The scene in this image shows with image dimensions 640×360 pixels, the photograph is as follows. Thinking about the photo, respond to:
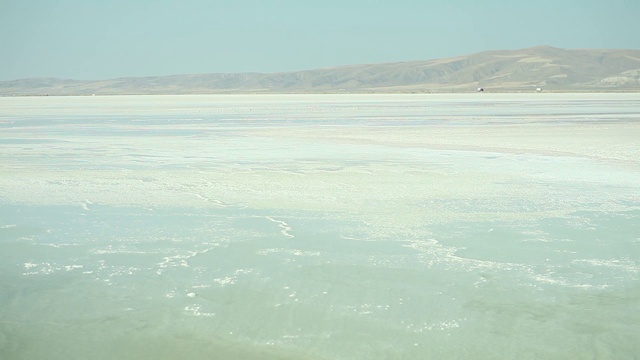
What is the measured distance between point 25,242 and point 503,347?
12.6 ft

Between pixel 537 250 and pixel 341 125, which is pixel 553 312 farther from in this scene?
pixel 341 125

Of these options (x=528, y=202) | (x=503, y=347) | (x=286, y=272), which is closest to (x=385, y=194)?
(x=528, y=202)

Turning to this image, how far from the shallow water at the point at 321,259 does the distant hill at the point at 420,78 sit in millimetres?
93723

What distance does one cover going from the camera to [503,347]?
371cm

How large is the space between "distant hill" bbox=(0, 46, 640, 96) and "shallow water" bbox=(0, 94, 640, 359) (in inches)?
3690

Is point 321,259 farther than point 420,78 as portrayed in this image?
No

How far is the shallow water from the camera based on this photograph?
12.6ft

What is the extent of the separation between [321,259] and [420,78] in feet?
488

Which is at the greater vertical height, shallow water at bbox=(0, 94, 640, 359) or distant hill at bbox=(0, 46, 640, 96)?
shallow water at bbox=(0, 94, 640, 359)

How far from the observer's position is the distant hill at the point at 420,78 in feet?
401

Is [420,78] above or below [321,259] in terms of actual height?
below

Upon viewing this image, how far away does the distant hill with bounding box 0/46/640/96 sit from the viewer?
122 meters

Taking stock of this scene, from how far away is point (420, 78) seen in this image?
151375 mm

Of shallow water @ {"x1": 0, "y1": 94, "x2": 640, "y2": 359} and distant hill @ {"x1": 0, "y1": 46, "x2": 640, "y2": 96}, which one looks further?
distant hill @ {"x1": 0, "y1": 46, "x2": 640, "y2": 96}
